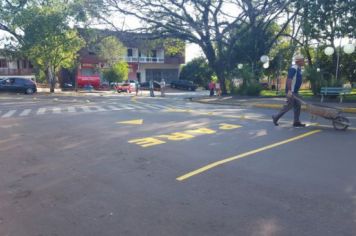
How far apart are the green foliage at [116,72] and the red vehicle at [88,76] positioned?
2.75 meters

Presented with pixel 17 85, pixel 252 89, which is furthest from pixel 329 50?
pixel 17 85

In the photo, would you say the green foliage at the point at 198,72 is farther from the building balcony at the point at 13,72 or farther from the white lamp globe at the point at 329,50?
the white lamp globe at the point at 329,50

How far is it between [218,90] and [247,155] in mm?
23069

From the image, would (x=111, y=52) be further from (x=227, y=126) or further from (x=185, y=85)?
(x=227, y=126)

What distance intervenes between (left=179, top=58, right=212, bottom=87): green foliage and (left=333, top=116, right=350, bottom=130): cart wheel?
162 feet

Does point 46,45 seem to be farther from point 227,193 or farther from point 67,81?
point 227,193

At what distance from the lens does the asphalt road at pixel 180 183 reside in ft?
13.8

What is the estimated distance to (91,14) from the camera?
29531mm

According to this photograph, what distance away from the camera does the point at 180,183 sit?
5.66 meters

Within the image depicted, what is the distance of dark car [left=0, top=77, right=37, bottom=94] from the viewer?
116 feet

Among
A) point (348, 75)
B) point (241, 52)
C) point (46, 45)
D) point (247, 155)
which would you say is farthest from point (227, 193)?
point (46, 45)

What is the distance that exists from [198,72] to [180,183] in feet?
185

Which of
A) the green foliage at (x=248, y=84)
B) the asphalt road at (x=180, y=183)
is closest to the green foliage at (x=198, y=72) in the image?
the green foliage at (x=248, y=84)

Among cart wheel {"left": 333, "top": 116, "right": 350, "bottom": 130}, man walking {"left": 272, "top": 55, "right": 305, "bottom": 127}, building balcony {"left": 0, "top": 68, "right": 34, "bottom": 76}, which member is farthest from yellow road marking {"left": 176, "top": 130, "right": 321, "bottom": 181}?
building balcony {"left": 0, "top": 68, "right": 34, "bottom": 76}
